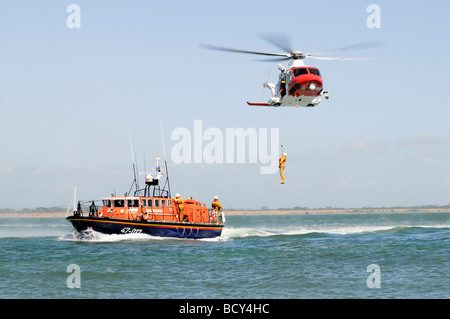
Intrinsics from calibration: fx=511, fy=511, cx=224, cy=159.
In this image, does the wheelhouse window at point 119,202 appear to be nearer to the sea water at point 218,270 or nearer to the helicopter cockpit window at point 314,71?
the sea water at point 218,270

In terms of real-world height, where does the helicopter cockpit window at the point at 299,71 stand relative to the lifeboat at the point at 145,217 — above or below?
above

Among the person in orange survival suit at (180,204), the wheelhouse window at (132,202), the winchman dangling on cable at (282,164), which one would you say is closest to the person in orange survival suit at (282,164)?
the winchman dangling on cable at (282,164)

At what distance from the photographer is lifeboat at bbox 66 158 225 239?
3042 centimetres

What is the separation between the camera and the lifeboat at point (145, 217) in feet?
99.8

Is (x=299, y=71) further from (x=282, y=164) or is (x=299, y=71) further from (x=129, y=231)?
(x=129, y=231)

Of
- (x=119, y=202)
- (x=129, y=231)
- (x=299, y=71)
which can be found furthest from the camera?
(x=119, y=202)

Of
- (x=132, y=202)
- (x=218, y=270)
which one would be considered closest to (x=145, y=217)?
(x=132, y=202)

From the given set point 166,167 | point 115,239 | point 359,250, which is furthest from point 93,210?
point 359,250

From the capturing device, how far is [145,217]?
1232 inches

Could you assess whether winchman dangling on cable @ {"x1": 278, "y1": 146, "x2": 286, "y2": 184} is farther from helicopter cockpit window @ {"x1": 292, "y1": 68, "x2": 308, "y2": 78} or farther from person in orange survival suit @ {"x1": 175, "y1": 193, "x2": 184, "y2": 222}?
person in orange survival suit @ {"x1": 175, "y1": 193, "x2": 184, "y2": 222}

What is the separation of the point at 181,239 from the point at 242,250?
558cm
